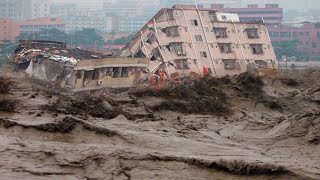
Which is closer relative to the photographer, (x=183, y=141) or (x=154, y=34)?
(x=183, y=141)

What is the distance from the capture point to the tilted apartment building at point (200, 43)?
43625 millimetres

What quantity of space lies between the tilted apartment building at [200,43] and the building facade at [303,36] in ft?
166

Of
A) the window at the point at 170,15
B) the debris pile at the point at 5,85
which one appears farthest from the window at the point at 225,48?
the debris pile at the point at 5,85

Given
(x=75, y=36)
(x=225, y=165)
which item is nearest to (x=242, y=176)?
(x=225, y=165)

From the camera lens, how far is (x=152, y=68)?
132ft

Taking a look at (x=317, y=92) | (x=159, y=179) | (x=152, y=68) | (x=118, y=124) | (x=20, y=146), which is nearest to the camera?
(x=159, y=179)

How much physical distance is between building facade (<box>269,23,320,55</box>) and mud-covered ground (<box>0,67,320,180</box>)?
276ft

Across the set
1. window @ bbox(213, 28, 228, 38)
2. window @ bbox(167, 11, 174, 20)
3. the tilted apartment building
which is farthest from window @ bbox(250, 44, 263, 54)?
window @ bbox(167, 11, 174, 20)

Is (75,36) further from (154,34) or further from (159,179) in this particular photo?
(159,179)

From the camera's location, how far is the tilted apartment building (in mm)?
43625

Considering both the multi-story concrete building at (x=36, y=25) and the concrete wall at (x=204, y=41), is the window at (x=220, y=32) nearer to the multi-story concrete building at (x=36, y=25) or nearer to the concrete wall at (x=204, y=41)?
the concrete wall at (x=204, y=41)

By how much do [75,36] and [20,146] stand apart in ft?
266

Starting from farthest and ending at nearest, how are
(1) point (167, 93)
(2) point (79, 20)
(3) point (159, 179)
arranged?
(2) point (79, 20), (1) point (167, 93), (3) point (159, 179)

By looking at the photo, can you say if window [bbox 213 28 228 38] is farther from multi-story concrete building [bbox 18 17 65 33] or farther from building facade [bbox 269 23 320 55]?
building facade [bbox 269 23 320 55]
